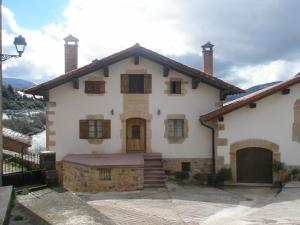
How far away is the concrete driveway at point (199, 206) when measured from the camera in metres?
10.4

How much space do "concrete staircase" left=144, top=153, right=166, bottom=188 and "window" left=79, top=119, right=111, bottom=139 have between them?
2004mm

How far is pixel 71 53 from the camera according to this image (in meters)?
19.3

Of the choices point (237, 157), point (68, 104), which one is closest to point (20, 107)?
point (68, 104)

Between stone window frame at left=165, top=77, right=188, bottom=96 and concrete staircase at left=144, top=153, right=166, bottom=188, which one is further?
stone window frame at left=165, top=77, right=188, bottom=96

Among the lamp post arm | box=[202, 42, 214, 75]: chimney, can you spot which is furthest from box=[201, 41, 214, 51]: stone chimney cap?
the lamp post arm

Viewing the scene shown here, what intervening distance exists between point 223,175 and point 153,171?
2944mm

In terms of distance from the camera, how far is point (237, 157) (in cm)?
1686

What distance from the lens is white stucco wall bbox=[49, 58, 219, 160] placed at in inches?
676

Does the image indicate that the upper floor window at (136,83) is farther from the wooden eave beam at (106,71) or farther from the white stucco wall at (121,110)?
the wooden eave beam at (106,71)

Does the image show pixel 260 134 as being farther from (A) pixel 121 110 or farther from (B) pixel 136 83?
(A) pixel 121 110

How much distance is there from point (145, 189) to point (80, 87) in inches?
208

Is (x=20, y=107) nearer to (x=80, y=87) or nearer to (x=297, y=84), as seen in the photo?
(x=80, y=87)

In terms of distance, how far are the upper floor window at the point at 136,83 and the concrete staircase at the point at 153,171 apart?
8.97 ft

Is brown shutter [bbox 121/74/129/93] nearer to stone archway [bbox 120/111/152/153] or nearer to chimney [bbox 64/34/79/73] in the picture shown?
stone archway [bbox 120/111/152/153]
